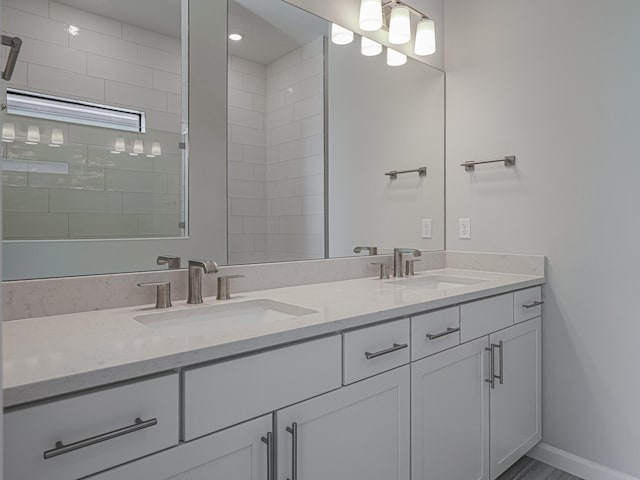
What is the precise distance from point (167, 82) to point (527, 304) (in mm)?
1722

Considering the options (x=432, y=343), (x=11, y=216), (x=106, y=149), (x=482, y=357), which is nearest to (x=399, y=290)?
(x=432, y=343)

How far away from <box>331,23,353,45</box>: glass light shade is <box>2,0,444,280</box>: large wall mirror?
0.04m

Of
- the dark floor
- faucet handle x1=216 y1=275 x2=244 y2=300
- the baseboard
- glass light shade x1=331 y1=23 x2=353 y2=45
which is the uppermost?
glass light shade x1=331 y1=23 x2=353 y2=45

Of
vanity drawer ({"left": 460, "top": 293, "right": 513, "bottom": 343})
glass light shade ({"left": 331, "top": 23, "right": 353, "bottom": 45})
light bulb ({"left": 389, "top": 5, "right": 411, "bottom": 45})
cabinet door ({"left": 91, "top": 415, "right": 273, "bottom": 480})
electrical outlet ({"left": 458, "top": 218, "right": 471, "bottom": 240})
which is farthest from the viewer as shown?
electrical outlet ({"left": 458, "top": 218, "right": 471, "bottom": 240})

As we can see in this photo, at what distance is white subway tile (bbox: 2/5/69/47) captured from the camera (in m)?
1.15

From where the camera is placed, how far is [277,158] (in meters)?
1.71

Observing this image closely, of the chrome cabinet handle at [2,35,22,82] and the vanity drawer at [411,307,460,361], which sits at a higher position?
the chrome cabinet handle at [2,35,22,82]

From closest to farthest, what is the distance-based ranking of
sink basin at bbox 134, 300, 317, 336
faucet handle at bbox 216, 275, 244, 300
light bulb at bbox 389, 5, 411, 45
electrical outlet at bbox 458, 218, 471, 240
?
sink basin at bbox 134, 300, 317, 336
faucet handle at bbox 216, 275, 244, 300
light bulb at bbox 389, 5, 411, 45
electrical outlet at bbox 458, 218, 471, 240

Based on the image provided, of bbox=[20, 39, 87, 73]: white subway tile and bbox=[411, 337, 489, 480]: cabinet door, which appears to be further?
bbox=[411, 337, 489, 480]: cabinet door

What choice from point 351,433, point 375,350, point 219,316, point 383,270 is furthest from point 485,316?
point 219,316

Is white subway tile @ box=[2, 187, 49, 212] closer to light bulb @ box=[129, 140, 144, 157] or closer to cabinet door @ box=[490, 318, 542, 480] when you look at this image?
light bulb @ box=[129, 140, 144, 157]

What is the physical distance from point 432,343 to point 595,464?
1123 millimetres

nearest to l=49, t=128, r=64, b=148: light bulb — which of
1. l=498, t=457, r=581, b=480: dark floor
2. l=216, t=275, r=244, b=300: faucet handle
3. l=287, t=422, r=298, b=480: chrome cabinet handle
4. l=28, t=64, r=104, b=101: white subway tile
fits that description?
l=28, t=64, r=104, b=101: white subway tile

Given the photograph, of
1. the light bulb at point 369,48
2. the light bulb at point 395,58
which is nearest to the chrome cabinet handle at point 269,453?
the light bulb at point 369,48
